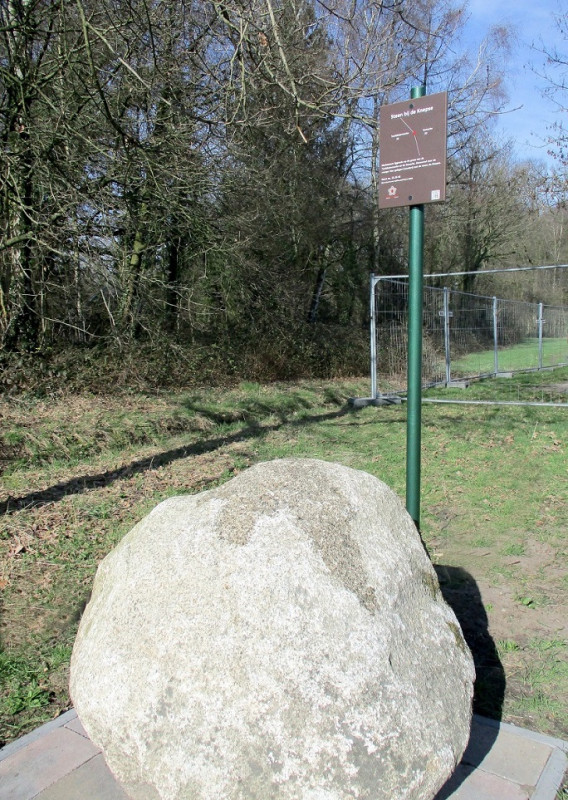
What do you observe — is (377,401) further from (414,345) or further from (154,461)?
(414,345)

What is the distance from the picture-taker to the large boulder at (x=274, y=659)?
6.42 ft

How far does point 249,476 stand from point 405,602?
84 cm

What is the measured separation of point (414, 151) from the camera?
350cm

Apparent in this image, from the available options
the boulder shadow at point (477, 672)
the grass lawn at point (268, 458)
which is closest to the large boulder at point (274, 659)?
the boulder shadow at point (477, 672)

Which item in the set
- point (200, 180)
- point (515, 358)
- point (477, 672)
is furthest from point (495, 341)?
point (477, 672)

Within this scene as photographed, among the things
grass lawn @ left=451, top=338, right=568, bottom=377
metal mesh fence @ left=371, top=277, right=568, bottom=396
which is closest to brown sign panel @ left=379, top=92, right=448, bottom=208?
metal mesh fence @ left=371, top=277, right=568, bottom=396

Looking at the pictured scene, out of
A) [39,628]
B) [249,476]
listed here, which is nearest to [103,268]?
[39,628]

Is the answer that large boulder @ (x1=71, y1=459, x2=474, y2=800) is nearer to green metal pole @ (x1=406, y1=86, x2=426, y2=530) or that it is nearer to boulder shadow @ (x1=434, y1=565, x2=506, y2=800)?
boulder shadow @ (x1=434, y1=565, x2=506, y2=800)

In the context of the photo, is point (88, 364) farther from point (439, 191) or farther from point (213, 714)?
point (213, 714)

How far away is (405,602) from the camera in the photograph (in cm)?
239

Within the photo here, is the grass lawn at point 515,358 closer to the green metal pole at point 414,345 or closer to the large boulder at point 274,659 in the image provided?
the green metal pole at point 414,345

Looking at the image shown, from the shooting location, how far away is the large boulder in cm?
196

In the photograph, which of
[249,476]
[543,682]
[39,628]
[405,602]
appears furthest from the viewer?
[39,628]

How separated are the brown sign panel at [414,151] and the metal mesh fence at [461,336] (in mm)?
7928
